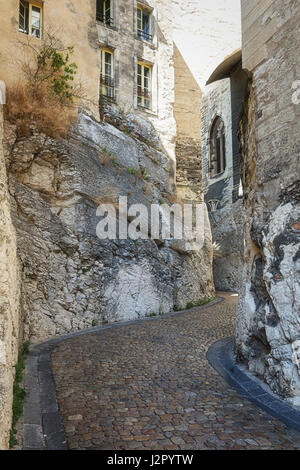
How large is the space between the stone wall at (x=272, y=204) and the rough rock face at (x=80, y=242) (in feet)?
12.4

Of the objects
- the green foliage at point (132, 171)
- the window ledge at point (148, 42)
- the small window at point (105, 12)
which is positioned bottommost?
the green foliage at point (132, 171)

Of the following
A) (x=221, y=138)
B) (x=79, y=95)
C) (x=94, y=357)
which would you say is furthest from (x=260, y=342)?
(x=221, y=138)

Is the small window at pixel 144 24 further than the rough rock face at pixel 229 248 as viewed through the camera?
No

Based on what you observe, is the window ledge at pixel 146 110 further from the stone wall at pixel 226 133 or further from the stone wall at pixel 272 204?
the stone wall at pixel 272 204

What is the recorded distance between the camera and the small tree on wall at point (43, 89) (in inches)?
307

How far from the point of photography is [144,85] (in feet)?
43.6

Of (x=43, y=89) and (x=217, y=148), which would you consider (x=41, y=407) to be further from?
(x=217, y=148)

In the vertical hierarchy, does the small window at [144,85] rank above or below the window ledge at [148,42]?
below

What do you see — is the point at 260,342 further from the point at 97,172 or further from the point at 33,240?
the point at 97,172

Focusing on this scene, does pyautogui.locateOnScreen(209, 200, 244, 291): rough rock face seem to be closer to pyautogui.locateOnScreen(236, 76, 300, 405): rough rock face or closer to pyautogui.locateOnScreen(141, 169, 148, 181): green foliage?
pyautogui.locateOnScreen(141, 169, 148, 181): green foliage

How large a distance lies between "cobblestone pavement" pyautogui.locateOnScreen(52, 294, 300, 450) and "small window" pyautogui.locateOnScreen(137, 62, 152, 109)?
931 centimetres

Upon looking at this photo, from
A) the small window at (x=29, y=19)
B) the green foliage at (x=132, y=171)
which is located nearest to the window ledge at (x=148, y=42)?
the small window at (x=29, y=19)

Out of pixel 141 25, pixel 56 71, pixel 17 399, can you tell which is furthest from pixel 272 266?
pixel 141 25

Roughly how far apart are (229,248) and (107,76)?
30.7 ft
